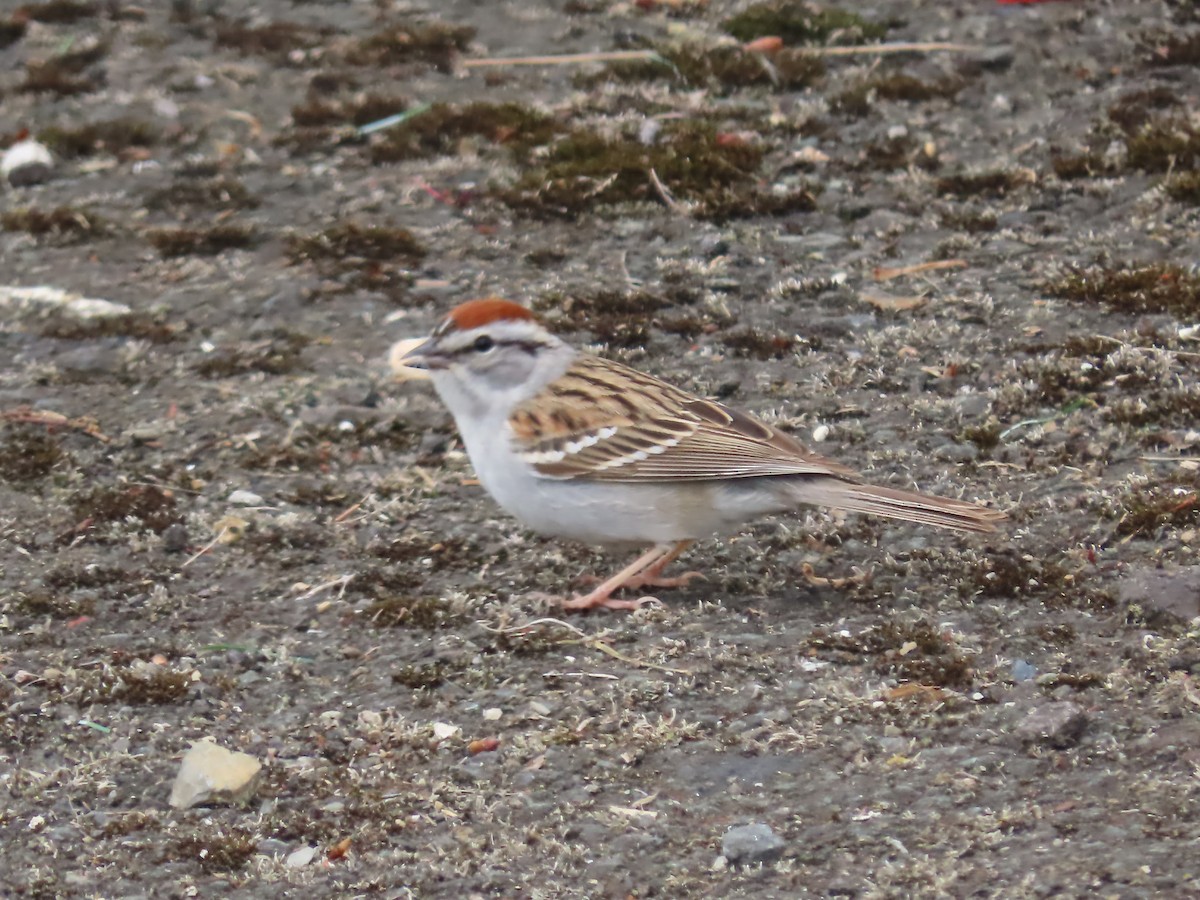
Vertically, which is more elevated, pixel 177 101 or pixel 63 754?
pixel 177 101

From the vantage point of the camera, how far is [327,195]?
27.0ft

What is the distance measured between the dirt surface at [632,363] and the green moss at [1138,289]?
0.06 feet

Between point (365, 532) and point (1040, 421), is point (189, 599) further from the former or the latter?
point (1040, 421)

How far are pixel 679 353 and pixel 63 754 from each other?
330 cm

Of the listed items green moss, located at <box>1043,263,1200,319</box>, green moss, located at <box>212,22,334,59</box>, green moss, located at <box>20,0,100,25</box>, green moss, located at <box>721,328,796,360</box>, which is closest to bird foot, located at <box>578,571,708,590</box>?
green moss, located at <box>721,328,796,360</box>

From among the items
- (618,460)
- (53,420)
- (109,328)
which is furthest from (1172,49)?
(53,420)

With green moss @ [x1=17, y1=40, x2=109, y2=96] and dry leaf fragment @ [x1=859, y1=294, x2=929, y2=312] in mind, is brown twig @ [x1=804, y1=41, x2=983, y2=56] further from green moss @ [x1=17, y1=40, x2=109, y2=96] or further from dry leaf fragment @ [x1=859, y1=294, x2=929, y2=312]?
green moss @ [x1=17, y1=40, x2=109, y2=96]

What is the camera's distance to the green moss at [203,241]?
7730 mm

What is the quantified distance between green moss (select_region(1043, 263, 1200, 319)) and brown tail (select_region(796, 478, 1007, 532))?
213 centimetres

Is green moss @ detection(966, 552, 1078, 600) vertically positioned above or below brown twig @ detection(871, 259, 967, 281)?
below

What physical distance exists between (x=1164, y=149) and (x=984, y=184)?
2.96 ft

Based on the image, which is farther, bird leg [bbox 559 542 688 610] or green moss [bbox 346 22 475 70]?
green moss [bbox 346 22 475 70]

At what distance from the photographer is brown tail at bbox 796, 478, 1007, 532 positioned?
4668mm

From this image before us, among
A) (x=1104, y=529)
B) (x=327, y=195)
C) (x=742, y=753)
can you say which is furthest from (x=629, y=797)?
(x=327, y=195)
